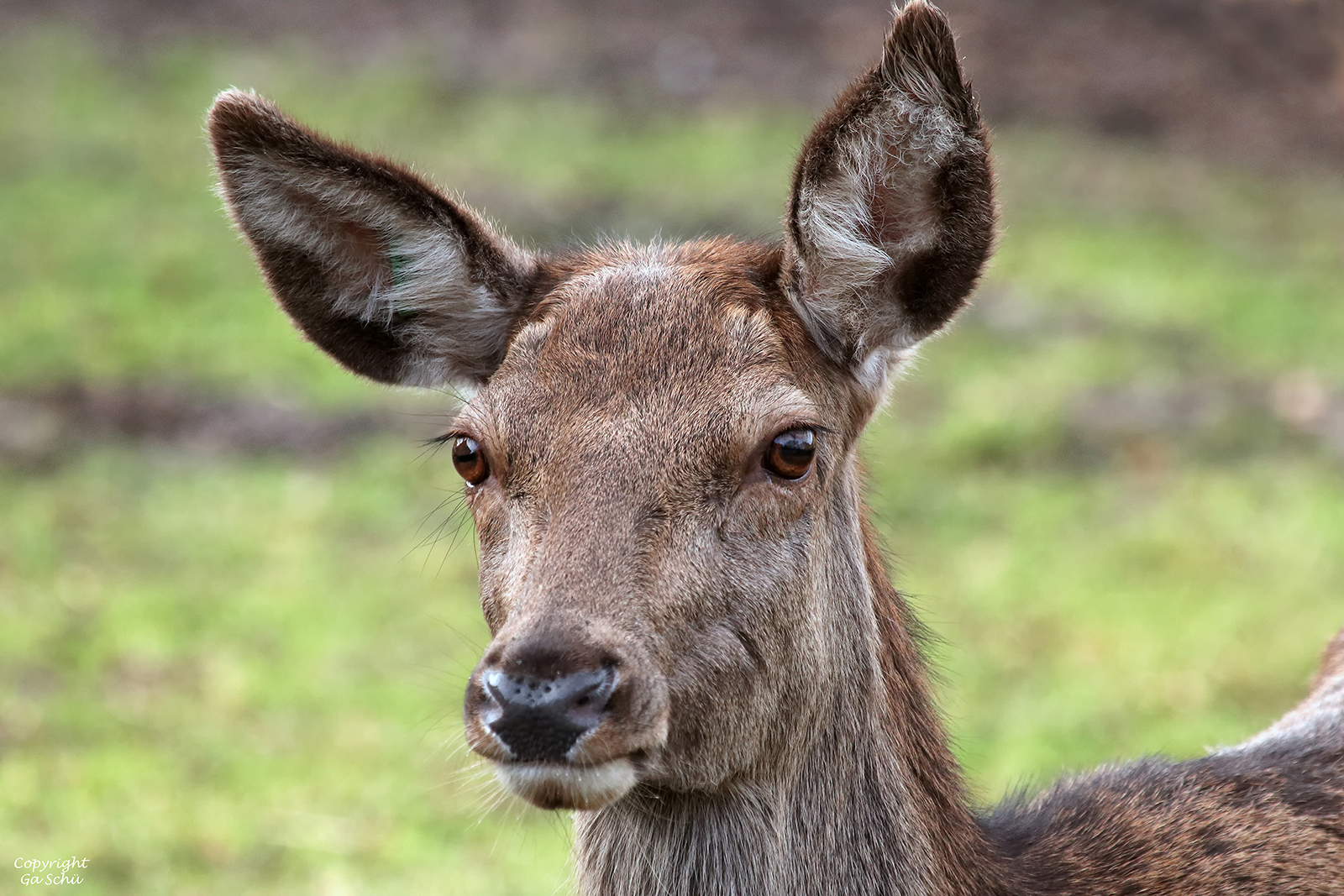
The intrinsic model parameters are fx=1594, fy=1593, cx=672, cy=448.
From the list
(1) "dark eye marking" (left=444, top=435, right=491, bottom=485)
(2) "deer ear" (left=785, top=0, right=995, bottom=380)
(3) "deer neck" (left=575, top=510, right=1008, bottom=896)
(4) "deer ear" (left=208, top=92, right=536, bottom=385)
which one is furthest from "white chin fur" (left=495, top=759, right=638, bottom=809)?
(4) "deer ear" (left=208, top=92, right=536, bottom=385)

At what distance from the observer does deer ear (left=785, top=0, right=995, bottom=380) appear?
3.36 meters

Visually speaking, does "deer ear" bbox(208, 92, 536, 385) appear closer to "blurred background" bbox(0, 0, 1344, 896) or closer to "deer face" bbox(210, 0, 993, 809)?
"deer face" bbox(210, 0, 993, 809)

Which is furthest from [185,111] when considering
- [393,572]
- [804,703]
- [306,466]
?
[804,703]

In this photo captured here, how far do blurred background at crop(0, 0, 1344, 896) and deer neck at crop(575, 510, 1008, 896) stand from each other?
2.63 ft

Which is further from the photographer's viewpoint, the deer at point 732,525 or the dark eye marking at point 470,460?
the dark eye marking at point 470,460

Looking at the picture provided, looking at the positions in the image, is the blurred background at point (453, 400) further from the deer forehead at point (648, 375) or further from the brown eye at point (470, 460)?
the deer forehead at point (648, 375)

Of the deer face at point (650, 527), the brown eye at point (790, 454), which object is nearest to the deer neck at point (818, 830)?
the deer face at point (650, 527)

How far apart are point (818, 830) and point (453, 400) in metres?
4.04

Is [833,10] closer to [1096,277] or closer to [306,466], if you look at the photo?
[1096,277]

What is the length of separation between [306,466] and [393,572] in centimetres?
138

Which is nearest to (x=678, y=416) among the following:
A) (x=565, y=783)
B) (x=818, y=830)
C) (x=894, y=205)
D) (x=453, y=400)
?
(x=894, y=205)

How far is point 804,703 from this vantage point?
359 cm

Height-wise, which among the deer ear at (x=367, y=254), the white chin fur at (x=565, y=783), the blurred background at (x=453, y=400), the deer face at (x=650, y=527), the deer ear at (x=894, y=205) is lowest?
the white chin fur at (x=565, y=783)

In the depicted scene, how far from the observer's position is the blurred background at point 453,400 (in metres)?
7.29
